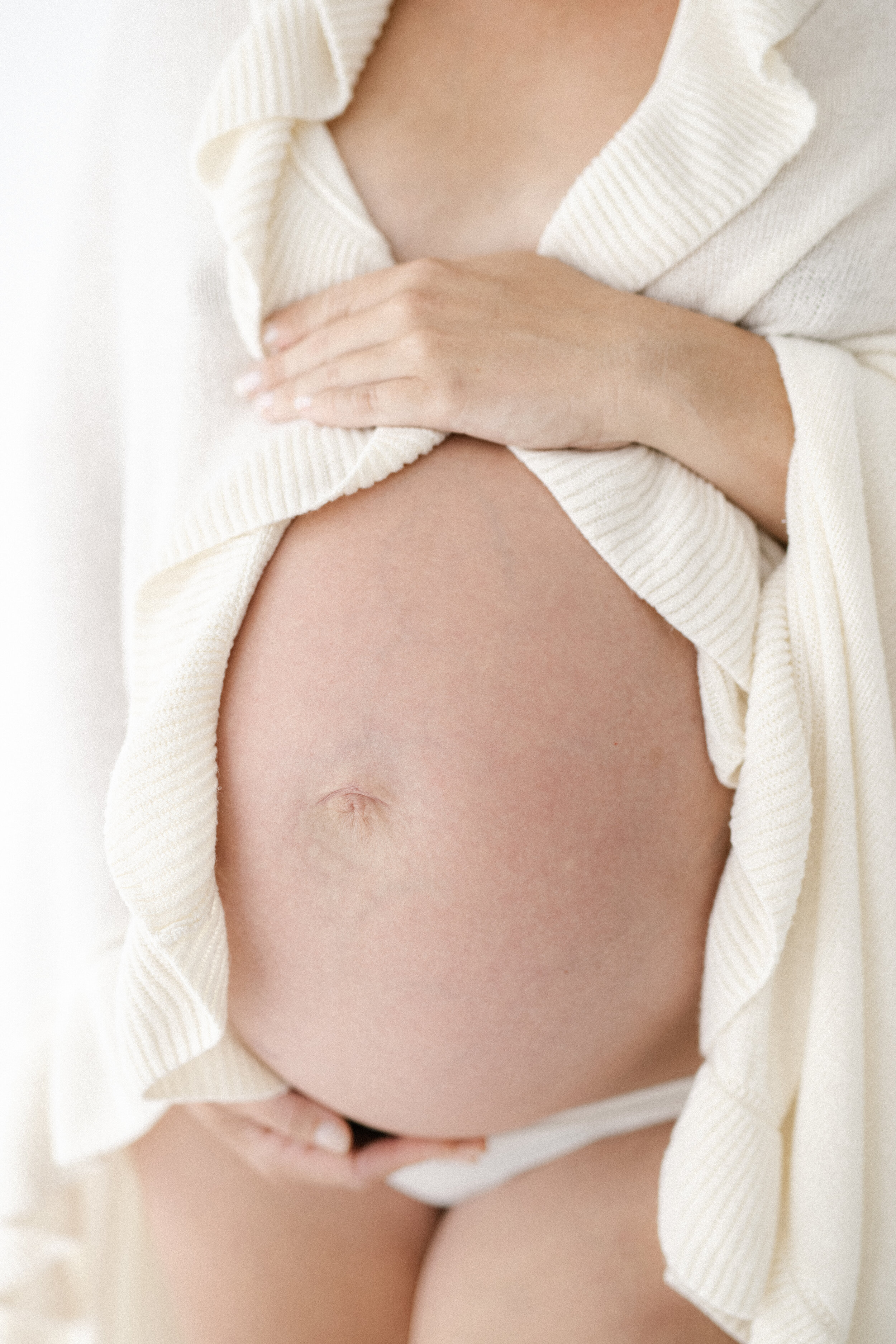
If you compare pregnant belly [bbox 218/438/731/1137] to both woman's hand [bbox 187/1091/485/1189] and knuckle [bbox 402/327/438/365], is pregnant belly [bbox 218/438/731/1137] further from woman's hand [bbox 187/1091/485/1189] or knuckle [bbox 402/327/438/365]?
woman's hand [bbox 187/1091/485/1189]

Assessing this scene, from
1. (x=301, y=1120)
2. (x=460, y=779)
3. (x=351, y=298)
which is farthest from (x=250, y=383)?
(x=301, y=1120)

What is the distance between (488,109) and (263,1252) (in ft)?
3.23

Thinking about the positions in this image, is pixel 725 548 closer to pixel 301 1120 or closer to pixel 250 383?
pixel 250 383

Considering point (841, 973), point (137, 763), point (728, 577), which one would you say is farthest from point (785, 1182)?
point (137, 763)

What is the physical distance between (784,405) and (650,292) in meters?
0.13

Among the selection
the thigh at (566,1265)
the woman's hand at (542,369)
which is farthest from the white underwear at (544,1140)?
the woman's hand at (542,369)

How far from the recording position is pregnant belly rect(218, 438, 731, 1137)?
27.0 inches

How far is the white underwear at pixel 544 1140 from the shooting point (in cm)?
91

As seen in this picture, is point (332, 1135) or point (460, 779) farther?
point (332, 1135)

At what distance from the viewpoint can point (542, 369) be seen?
0.71m

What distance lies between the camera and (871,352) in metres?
0.79

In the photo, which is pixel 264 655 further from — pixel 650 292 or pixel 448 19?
pixel 448 19

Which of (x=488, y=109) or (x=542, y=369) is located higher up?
(x=488, y=109)

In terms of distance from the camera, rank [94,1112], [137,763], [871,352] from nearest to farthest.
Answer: [137,763], [871,352], [94,1112]
